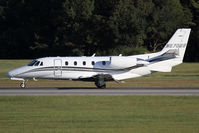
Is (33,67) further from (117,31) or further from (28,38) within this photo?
(28,38)

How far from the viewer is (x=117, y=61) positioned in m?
34.8

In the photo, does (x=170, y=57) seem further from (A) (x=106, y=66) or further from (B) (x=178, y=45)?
(A) (x=106, y=66)

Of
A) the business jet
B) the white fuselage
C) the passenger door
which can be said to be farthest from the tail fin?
the passenger door
